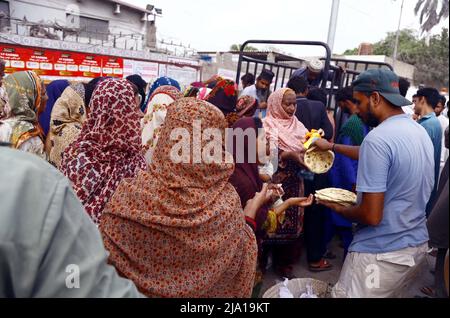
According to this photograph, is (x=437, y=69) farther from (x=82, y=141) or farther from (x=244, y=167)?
(x=82, y=141)

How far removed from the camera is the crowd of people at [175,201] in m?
0.69

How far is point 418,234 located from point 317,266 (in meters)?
1.92

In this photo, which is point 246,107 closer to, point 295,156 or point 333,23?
point 295,156

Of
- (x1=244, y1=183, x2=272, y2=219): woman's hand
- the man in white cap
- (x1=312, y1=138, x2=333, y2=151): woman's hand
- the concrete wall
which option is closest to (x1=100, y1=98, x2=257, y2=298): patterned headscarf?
(x1=244, y1=183, x2=272, y2=219): woman's hand

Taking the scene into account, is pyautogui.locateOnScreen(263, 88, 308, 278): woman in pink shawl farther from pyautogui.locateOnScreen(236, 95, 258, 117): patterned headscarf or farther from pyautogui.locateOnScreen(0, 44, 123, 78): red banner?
pyautogui.locateOnScreen(0, 44, 123, 78): red banner

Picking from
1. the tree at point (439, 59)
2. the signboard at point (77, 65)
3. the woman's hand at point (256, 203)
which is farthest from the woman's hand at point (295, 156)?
the signboard at point (77, 65)

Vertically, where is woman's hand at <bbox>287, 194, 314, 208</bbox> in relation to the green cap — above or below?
below

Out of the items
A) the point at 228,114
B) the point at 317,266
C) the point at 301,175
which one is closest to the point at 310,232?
the point at 317,266

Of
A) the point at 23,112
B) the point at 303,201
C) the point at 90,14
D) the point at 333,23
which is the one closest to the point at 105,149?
the point at 23,112

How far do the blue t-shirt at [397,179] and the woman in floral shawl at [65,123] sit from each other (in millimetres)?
2124

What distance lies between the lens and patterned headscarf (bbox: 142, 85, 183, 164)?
2.87 meters

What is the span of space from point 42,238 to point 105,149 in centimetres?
150

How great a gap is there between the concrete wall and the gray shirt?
13235 mm

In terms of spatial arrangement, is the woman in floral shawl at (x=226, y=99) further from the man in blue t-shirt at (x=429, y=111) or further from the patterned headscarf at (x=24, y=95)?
the man in blue t-shirt at (x=429, y=111)
